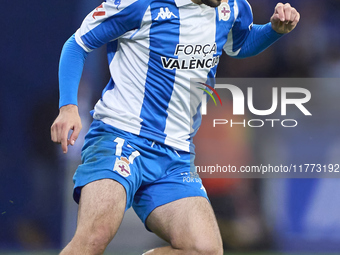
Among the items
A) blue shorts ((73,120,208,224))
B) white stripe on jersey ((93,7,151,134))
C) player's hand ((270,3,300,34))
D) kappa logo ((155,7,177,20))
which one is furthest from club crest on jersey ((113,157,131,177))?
player's hand ((270,3,300,34))

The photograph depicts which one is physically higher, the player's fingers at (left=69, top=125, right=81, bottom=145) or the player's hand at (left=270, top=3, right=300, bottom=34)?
the player's hand at (left=270, top=3, right=300, bottom=34)

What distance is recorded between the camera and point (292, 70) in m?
3.46

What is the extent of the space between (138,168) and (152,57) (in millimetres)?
497

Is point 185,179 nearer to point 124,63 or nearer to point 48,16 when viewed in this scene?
point 124,63

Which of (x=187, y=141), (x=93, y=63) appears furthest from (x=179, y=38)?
(x=93, y=63)

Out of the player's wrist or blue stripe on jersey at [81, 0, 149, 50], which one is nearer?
the player's wrist

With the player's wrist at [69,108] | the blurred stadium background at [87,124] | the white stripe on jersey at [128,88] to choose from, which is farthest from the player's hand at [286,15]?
the blurred stadium background at [87,124]

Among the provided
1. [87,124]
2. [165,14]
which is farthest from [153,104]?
[87,124]

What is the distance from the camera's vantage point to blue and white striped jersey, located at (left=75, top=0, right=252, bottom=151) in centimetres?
214

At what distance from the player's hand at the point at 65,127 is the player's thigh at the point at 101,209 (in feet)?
0.63

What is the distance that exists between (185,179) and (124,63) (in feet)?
1.92

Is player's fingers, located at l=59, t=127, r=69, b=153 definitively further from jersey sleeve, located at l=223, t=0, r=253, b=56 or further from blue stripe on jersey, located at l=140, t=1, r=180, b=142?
jersey sleeve, located at l=223, t=0, r=253, b=56

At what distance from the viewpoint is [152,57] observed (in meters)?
2.19

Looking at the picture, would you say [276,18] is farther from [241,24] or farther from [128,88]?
[128,88]
